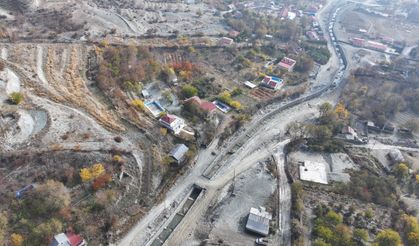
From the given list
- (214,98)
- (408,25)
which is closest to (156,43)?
(214,98)

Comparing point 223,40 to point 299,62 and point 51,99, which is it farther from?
point 51,99

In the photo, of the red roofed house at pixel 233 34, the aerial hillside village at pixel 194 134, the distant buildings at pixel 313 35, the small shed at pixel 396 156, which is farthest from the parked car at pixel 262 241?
the distant buildings at pixel 313 35

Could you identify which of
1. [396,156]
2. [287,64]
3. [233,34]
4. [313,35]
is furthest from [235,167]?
[313,35]

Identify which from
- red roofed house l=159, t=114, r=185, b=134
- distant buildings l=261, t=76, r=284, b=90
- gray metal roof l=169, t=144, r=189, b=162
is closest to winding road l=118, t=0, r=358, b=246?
gray metal roof l=169, t=144, r=189, b=162

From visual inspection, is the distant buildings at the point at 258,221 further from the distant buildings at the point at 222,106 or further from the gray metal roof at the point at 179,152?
the distant buildings at the point at 222,106

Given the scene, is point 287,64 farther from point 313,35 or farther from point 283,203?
point 283,203

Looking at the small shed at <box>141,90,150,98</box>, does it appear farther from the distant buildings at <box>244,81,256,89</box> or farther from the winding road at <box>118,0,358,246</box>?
the distant buildings at <box>244,81,256,89</box>
